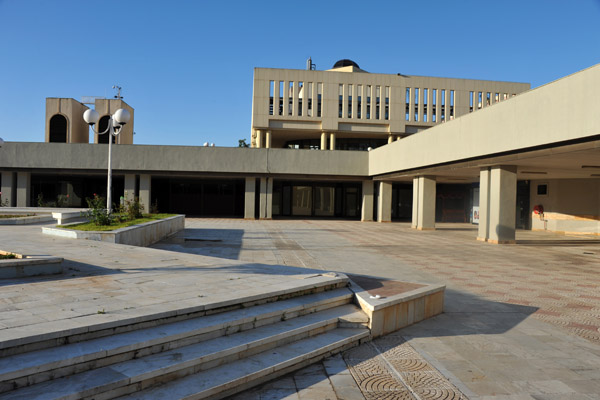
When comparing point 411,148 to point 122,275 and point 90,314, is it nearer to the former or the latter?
point 122,275

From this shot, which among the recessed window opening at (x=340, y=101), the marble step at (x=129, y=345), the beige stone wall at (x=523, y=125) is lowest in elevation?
the marble step at (x=129, y=345)

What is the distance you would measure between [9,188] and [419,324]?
34.8 metres

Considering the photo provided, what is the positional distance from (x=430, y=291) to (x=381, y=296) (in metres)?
1.03

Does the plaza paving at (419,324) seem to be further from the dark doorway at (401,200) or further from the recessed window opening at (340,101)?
the recessed window opening at (340,101)

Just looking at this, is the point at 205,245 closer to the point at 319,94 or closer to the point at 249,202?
the point at 249,202

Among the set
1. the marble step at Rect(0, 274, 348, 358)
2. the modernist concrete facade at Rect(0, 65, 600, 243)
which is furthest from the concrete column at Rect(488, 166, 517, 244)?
the marble step at Rect(0, 274, 348, 358)

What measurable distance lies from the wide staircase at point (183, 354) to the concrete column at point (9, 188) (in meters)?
33.7

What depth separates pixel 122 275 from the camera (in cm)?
735

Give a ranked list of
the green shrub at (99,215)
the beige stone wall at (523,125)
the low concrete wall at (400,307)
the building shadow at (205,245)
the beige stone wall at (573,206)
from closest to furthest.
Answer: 1. the low concrete wall at (400,307)
2. the beige stone wall at (523,125)
3. the building shadow at (205,245)
4. the green shrub at (99,215)
5. the beige stone wall at (573,206)

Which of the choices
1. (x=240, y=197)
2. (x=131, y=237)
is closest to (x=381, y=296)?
(x=131, y=237)

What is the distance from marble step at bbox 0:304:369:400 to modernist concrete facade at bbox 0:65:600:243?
11475mm

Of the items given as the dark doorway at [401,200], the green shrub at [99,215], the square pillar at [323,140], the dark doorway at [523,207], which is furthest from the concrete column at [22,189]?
the dark doorway at [523,207]

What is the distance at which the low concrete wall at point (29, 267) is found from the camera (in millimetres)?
6754

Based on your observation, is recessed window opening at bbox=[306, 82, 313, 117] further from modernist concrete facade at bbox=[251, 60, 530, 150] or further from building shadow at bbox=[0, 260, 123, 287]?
building shadow at bbox=[0, 260, 123, 287]
